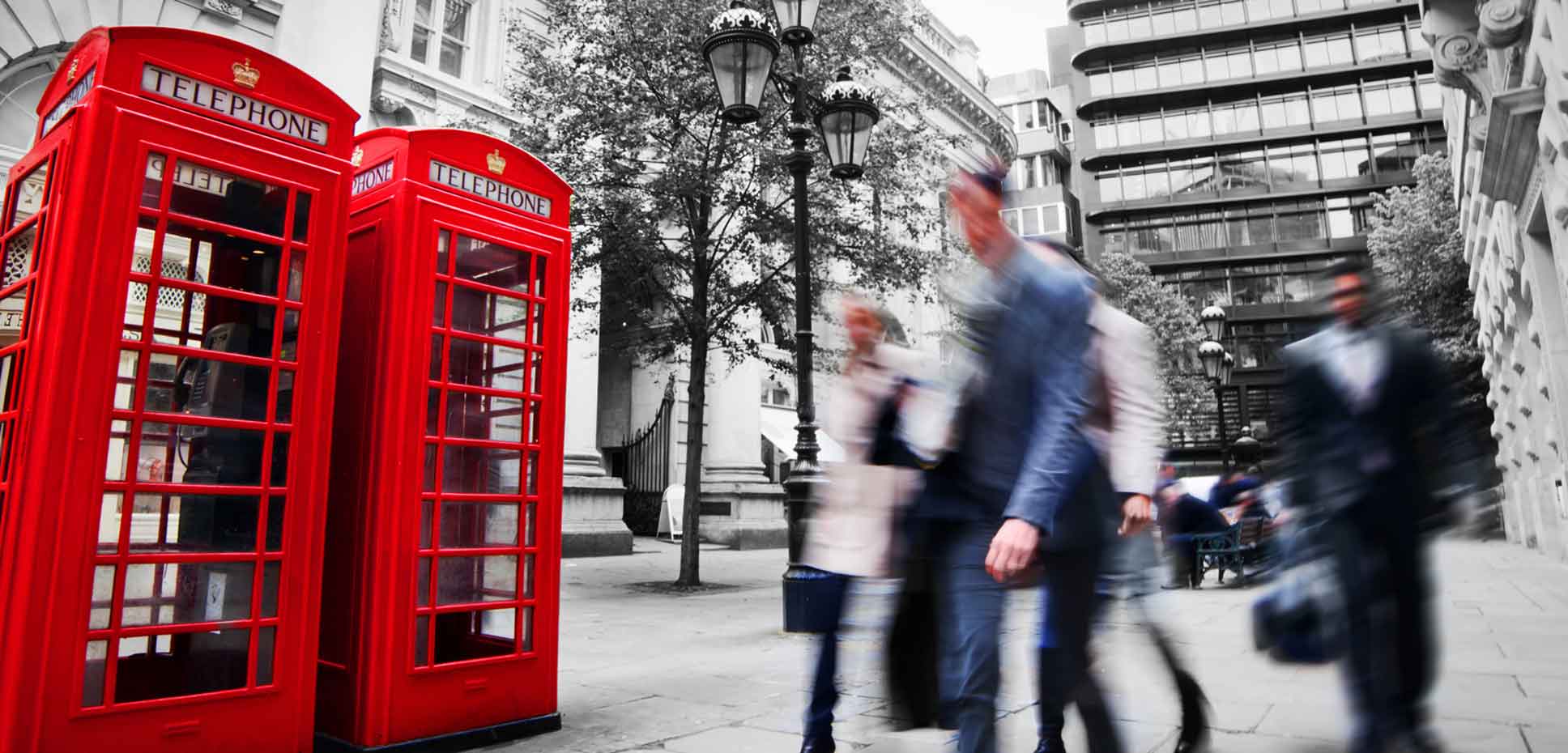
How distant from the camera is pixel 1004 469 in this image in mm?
2504

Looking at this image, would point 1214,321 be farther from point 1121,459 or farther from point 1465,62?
point 1121,459

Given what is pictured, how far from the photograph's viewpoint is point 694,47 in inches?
416

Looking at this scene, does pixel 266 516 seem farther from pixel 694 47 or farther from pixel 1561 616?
pixel 1561 616

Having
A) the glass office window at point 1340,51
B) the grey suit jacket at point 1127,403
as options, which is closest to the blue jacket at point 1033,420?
the grey suit jacket at point 1127,403

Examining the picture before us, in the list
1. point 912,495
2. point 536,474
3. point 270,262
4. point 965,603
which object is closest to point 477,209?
point 270,262

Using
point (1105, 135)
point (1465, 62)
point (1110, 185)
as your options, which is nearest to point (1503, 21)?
point (1465, 62)

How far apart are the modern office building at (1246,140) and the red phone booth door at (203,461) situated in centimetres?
4247

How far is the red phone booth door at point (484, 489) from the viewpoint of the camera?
12.8 ft

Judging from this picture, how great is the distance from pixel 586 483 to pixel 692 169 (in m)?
6.61

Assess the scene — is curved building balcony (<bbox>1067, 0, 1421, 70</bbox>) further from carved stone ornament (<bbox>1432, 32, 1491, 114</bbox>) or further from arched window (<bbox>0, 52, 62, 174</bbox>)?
arched window (<bbox>0, 52, 62, 174</bbox>)

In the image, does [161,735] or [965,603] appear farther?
[161,735]

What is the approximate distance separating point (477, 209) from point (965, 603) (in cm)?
298

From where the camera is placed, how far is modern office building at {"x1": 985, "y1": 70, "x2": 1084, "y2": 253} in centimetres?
4744

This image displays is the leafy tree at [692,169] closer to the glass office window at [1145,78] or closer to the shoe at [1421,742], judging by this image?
the shoe at [1421,742]
